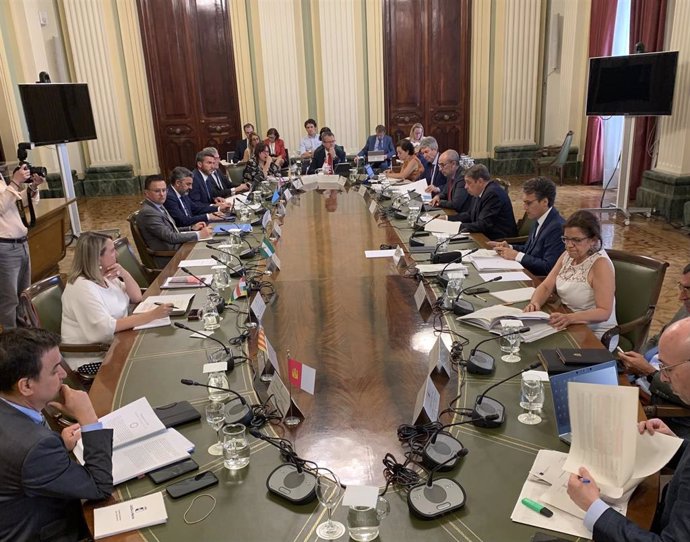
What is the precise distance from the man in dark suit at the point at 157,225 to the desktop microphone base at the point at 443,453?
3098mm

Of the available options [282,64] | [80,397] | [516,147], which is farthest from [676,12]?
[80,397]

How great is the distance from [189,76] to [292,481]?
9.56 metres

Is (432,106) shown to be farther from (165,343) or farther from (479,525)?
(479,525)

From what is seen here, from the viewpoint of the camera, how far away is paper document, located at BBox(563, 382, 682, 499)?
152cm

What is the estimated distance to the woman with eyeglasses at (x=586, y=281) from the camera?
2.71 m

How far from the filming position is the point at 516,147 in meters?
10.5

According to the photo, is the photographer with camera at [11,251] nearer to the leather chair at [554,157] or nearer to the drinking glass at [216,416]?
the drinking glass at [216,416]

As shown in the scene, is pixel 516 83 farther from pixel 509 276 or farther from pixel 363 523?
pixel 363 523

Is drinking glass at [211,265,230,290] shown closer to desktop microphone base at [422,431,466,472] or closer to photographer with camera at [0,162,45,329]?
desktop microphone base at [422,431,466,472]

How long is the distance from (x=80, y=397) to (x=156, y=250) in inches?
109

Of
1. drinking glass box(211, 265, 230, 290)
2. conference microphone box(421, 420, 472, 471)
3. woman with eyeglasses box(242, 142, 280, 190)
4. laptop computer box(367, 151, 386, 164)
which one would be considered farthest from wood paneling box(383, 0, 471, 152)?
conference microphone box(421, 420, 472, 471)

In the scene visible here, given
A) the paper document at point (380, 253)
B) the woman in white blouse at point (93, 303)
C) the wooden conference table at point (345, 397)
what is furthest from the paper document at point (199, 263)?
the paper document at point (380, 253)

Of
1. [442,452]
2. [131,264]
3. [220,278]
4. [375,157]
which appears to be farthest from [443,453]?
[375,157]

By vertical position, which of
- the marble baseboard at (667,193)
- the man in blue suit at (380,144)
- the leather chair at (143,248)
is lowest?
the marble baseboard at (667,193)
